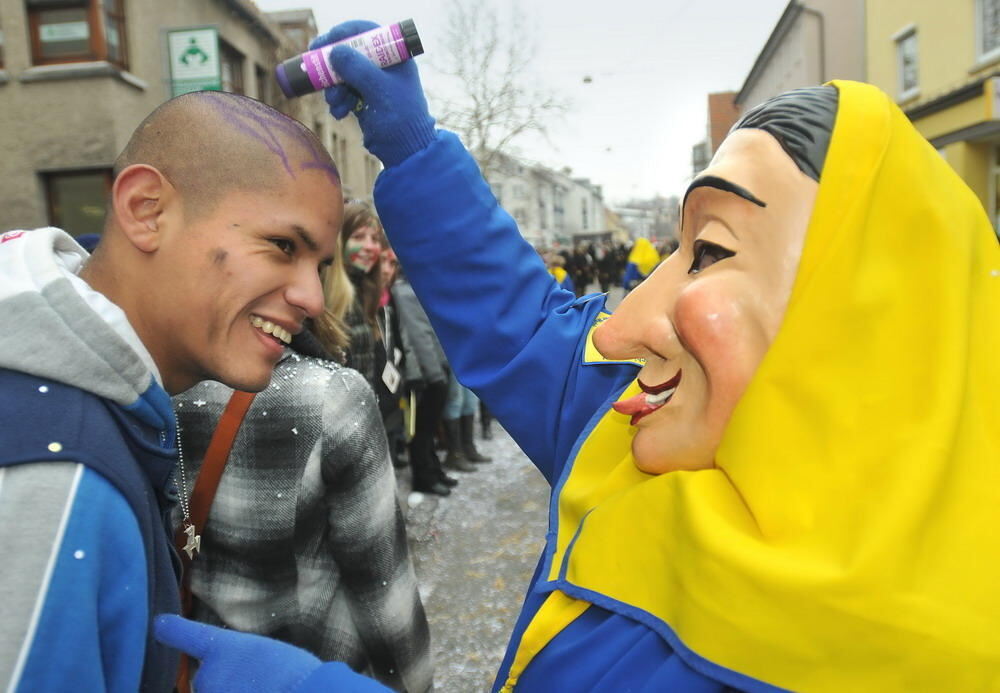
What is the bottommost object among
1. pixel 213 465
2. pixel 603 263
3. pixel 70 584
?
pixel 603 263

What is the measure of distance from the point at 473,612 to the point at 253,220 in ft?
9.35

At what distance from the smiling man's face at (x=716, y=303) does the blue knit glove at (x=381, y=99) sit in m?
0.60

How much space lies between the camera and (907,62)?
46.1 feet

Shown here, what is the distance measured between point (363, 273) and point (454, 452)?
2436mm

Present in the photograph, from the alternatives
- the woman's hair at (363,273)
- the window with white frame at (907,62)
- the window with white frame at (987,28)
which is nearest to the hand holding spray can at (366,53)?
the woman's hair at (363,273)

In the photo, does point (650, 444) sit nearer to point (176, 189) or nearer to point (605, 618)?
point (605, 618)

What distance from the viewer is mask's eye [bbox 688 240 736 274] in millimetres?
1036

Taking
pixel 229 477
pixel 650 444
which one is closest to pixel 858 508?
pixel 650 444

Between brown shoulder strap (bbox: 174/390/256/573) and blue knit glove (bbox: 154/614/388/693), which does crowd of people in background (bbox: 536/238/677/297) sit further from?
blue knit glove (bbox: 154/614/388/693)

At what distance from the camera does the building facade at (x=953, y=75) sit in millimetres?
11008

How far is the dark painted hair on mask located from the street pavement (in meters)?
2.69

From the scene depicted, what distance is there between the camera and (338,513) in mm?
1702

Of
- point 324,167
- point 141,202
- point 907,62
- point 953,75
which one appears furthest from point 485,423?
point 907,62

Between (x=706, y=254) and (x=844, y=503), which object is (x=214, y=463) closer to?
(x=706, y=254)
